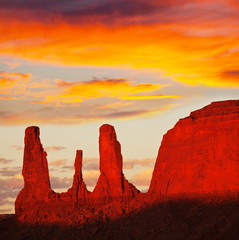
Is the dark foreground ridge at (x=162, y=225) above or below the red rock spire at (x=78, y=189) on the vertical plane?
below

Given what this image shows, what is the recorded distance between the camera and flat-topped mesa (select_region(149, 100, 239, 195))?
168 m

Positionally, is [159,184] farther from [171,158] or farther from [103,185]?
[103,185]

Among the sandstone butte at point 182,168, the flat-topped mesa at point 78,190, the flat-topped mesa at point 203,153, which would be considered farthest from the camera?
the flat-topped mesa at point 78,190

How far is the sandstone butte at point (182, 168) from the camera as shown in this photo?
554 ft

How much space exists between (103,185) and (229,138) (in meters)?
31.3

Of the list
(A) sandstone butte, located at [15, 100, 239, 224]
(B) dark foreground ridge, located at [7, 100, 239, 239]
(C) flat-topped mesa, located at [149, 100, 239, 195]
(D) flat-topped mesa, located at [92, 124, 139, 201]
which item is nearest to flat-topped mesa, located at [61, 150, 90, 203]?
(D) flat-topped mesa, located at [92, 124, 139, 201]

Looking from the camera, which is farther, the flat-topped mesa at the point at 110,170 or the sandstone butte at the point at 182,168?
the flat-topped mesa at the point at 110,170

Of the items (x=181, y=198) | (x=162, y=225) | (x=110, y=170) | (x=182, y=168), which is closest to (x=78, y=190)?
(x=110, y=170)

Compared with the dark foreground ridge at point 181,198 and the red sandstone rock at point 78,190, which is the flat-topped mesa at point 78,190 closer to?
the red sandstone rock at point 78,190

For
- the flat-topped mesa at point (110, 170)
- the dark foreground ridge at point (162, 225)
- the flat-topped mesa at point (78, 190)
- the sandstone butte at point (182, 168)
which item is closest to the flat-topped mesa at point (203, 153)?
the sandstone butte at point (182, 168)

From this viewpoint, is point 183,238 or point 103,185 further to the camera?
point 103,185

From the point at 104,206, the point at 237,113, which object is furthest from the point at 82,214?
the point at 237,113

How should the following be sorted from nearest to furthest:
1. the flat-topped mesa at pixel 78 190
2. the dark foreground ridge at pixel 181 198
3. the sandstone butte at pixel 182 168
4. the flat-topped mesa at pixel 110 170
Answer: the dark foreground ridge at pixel 181 198 → the sandstone butte at pixel 182 168 → the flat-topped mesa at pixel 110 170 → the flat-topped mesa at pixel 78 190

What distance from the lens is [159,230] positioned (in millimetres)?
166250
